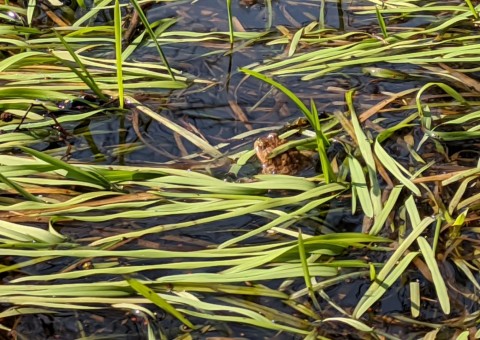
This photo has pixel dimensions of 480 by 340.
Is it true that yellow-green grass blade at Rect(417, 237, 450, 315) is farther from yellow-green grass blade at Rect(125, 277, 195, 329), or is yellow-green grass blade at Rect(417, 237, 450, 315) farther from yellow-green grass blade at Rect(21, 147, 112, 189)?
yellow-green grass blade at Rect(21, 147, 112, 189)

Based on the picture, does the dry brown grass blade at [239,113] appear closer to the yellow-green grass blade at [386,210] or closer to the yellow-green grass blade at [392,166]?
the yellow-green grass blade at [392,166]

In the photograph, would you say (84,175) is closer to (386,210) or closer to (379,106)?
(386,210)

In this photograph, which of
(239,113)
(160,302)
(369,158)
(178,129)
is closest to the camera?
(160,302)

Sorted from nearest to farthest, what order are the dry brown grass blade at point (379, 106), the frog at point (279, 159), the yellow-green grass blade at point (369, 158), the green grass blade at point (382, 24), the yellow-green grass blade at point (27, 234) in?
1. the yellow-green grass blade at point (27, 234)
2. the yellow-green grass blade at point (369, 158)
3. the frog at point (279, 159)
4. the dry brown grass blade at point (379, 106)
5. the green grass blade at point (382, 24)

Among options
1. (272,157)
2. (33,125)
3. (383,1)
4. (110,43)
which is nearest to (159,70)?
(110,43)

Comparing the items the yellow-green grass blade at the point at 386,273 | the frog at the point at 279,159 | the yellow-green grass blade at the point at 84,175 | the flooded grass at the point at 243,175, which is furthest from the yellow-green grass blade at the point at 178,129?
the yellow-green grass blade at the point at 386,273

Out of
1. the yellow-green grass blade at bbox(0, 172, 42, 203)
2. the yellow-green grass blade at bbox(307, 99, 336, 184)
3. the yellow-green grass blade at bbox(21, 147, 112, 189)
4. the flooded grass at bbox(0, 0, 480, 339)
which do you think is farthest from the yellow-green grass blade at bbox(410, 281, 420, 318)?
the yellow-green grass blade at bbox(0, 172, 42, 203)

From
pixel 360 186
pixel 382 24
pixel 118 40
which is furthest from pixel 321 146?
pixel 382 24
